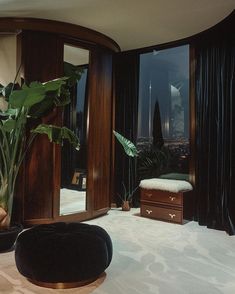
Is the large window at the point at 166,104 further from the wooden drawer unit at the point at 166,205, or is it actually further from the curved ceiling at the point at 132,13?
the curved ceiling at the point at 132,13

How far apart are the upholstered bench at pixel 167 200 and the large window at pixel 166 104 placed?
53cm

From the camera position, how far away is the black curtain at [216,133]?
3.96m

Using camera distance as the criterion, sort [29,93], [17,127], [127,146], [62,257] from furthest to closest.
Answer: [127,146], [17,127], [29,93], [62,257]

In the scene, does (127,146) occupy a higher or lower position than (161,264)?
higher

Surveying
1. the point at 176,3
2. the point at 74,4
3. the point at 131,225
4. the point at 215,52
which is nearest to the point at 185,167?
the point at 131,225

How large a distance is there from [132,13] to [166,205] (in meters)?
2.57

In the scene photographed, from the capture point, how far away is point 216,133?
418cm

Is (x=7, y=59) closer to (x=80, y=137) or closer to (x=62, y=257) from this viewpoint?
(x=80, y=137)

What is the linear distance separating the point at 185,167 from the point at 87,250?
112 inches

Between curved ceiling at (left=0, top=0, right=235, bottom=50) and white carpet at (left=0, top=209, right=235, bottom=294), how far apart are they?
2.62 metres

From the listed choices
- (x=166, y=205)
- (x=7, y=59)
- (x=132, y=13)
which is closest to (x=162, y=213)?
(x=166, y=205)

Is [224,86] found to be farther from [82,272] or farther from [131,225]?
[82,272]

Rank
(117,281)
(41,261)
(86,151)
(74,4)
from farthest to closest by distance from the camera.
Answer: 1. (86,151)
2. (74,4)
3. (117,281)
4. (41,261)

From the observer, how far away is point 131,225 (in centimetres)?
431
